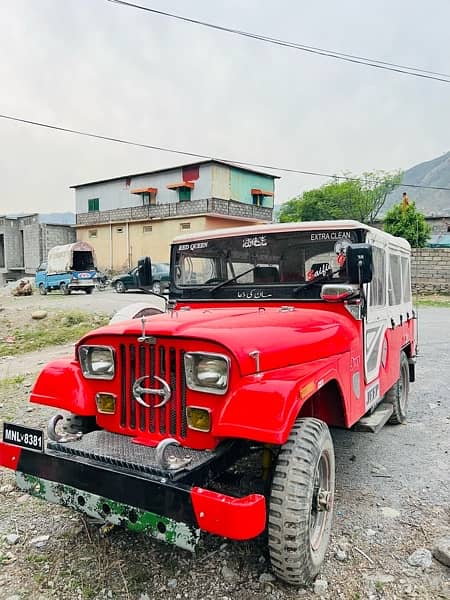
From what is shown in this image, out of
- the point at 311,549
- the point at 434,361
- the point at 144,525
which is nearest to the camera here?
the point at 144,525

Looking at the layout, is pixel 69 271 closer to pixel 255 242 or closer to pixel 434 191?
pixel 255 242

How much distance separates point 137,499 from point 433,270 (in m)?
22.1

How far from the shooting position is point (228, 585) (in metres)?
2.71

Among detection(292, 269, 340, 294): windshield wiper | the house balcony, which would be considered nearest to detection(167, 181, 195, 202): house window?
the house balcony

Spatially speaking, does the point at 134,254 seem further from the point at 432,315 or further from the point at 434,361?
the point at 434,361

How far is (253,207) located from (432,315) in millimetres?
18927

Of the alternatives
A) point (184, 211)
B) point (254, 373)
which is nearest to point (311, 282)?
point (254, 373)

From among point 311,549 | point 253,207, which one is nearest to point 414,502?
point 311,549

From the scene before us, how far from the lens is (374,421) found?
4059 mm

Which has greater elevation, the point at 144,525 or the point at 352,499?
the point at 144,525

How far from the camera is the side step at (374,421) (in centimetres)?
389

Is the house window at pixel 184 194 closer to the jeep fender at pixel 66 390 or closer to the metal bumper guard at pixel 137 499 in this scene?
the jeep fender at pixel 66 390

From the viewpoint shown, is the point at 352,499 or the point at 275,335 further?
the point at 352,499

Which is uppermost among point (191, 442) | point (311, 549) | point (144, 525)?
point (191, 442)
